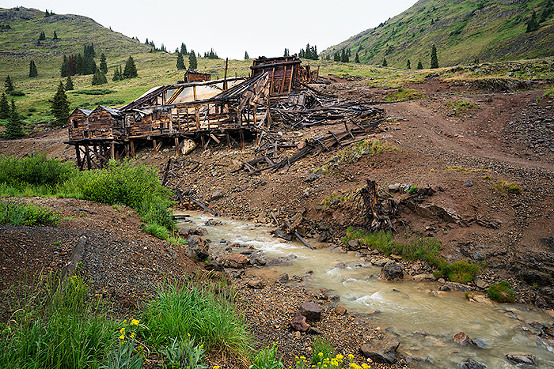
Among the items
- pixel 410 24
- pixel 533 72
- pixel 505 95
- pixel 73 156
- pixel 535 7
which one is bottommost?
pixel 73 156

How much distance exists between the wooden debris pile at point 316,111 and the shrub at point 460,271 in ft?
42.7

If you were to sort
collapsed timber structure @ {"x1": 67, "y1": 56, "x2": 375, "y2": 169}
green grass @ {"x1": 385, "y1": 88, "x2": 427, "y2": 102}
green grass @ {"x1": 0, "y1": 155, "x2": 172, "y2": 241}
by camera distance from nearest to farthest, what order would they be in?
green grass @ {"x1": 0, "y1": 155, "x2": 172, "y2": 241} < collapsed timber structure @ {"x1": 67, "y1": 56, "x2": 375, "y2": 169} < green grass @ {"x1": 385, "y1": 88, "x2": 427, "y2": 102}

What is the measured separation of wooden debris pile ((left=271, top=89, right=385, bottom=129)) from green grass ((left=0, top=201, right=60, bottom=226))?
1688 cm

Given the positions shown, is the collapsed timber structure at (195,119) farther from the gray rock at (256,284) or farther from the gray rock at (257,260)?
the gray rock at (256,284)

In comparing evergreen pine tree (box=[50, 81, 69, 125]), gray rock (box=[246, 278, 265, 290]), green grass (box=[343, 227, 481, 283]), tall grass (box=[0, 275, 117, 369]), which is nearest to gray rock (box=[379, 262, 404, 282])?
green grass (box=[343, 227, 481, 283])

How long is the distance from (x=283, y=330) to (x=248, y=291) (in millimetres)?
1866

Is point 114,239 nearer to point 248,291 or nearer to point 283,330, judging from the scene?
point 248,291

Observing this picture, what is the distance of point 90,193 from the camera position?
11.1 metres

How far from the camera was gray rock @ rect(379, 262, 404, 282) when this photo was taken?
8148mm

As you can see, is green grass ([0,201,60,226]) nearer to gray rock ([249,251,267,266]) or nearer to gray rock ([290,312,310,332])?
gray rock ([249,251,267,266])

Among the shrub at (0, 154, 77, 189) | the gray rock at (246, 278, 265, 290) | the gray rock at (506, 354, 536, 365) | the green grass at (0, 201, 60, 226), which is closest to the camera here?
the gray rock at (506, 354, 536, 365)

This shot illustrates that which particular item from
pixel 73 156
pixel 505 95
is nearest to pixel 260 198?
pixel 505 95

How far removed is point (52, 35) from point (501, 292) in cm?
19692

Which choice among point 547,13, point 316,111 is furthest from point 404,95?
point 547,13
